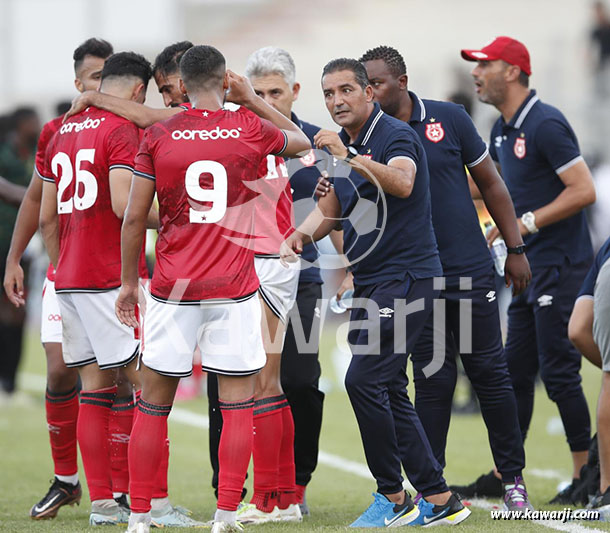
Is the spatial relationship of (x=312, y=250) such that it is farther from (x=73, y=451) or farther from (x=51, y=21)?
(x=51, y=21)

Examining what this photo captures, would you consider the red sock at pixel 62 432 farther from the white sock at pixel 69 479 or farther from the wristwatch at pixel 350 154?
the wristwatch at pixel 350 154

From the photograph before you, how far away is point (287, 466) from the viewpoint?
580cm

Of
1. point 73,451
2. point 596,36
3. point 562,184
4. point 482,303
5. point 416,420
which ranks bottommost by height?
point 73,451

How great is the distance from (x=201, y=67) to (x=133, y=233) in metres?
0.83

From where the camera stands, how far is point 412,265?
5.19 metres

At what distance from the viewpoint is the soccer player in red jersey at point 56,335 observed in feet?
19.5

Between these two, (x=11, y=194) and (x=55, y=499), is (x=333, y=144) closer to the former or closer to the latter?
(x=55, y=499)

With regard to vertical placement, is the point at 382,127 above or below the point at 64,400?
above

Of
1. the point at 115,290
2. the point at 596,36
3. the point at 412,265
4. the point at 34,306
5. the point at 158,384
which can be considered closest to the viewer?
the point at 158,384

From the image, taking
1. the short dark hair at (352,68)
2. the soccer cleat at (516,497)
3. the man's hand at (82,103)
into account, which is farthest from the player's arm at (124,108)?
the soccer cleat at (516,497)

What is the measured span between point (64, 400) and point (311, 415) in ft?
4.73

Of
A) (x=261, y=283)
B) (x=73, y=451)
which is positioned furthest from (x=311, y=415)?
(x=73, y=451)

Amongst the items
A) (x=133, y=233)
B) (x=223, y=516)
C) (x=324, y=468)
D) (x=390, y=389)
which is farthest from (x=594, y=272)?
(x=324, y=468)

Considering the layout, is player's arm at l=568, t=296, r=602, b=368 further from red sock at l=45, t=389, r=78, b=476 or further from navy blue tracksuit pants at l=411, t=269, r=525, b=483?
red sock at l=45, t=389, r=78, b=476
